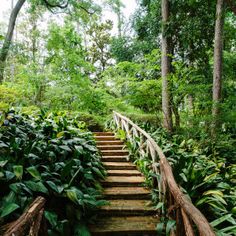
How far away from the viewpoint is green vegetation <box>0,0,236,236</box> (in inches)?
134

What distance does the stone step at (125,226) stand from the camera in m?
3.41

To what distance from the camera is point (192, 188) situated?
3844 mm

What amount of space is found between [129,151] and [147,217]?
112 inches

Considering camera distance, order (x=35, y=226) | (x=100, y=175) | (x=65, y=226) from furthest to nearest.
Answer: (x=100, y=175) < (x=65, y=226) < (x=35, y=226)

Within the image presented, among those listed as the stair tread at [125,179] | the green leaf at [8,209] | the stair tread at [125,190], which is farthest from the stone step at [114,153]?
the green leaf at [8,209]

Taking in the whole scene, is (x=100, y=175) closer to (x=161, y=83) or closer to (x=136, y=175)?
(x=136, y=175)

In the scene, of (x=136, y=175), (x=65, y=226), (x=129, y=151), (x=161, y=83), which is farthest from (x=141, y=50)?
(x=65, y=226)

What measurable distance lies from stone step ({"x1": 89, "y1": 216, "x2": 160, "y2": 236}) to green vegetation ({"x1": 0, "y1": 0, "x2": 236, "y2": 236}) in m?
0.28

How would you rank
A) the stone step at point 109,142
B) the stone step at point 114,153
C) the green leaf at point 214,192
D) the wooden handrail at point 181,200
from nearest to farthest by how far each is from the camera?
the wooden handrail at point 181,200
the green leaf at point 214,192
the stone step at point 114,153
the stone step at point 109,142

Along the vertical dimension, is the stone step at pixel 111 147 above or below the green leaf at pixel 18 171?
below

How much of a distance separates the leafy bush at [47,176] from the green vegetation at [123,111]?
0.05 ft

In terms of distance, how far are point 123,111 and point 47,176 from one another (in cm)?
792

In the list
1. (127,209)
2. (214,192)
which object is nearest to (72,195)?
(127,209)

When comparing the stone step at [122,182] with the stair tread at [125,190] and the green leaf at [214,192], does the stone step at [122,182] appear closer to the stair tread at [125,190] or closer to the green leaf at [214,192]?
the stair tread at [125,190]
